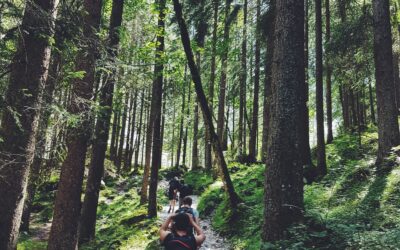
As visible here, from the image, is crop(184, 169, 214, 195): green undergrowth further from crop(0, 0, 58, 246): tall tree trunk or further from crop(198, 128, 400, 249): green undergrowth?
crop(0, 0, 58, 246): tall tree trunk

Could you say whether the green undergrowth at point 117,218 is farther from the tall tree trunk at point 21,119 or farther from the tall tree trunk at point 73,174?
the tall tree trunk at point 21,119

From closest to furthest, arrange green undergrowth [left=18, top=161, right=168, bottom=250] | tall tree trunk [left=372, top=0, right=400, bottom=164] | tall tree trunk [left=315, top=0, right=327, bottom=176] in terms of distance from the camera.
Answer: tall tree trunk [left=372, top=0, right=400, bottom=164]
green undergrowth [left=18, top=161, right=168, bottom=250]
tall tree trunk [left=315, top=0, right=327, bottom=176]

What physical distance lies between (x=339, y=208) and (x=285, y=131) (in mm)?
4179

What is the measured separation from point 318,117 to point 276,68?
26.9 ft

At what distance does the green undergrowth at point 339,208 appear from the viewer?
5.34m

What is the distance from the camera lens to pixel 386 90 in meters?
10.6

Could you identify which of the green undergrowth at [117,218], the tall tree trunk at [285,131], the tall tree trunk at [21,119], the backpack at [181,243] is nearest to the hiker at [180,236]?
the backpack at [181,243]

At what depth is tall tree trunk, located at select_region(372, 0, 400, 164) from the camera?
412 inches

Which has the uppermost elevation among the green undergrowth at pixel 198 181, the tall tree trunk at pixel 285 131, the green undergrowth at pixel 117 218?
the tall tree trunk at pixel 285 131

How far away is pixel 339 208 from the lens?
8.67 m

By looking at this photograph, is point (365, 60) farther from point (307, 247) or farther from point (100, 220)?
point (100, 220)

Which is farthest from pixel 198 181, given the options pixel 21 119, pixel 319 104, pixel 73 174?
pixel 21 119

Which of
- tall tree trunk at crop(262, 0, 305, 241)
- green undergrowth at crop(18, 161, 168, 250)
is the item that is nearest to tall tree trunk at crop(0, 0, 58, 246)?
tall tree trunk at crop(262, 0, 305, 241)

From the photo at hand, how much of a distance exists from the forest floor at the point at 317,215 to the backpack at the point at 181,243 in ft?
4.40
